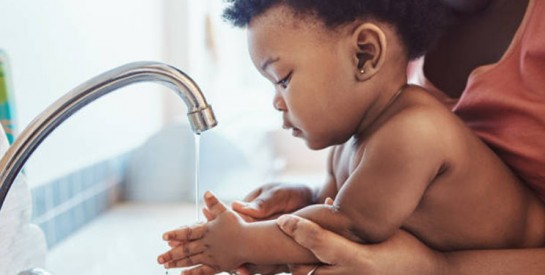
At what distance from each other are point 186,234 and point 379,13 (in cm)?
32

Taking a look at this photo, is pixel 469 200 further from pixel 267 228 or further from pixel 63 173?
pixel 63 173

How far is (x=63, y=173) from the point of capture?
1.10 meters

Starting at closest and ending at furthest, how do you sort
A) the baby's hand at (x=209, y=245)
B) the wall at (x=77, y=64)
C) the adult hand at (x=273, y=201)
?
1. the baby's hand at (x=209, y=245)
2. the adult hand at (x=273, y=201)
3. the wall at (x=77, y=64)

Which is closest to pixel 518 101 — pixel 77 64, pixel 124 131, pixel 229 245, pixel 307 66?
pixel 307 66

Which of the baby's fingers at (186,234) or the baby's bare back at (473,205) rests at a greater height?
the baby's fingers at (186,234)

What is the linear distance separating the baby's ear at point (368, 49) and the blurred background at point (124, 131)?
197 mm

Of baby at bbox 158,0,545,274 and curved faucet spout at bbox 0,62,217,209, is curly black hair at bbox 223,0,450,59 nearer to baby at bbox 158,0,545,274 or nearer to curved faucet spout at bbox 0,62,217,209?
baby at bbox 158,0,545,274

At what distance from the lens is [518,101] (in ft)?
2.28

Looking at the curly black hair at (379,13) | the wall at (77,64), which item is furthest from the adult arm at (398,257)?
the wall at (77,64)

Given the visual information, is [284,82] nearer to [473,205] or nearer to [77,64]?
[473,205]

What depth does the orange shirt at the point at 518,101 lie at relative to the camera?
682 mm

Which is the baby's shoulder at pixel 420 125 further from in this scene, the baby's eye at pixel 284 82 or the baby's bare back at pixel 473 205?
the baby's eye at pixel 284 82

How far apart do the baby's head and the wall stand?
0.40m

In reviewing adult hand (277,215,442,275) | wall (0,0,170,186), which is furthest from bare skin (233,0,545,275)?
wall (0,0,170,186)
